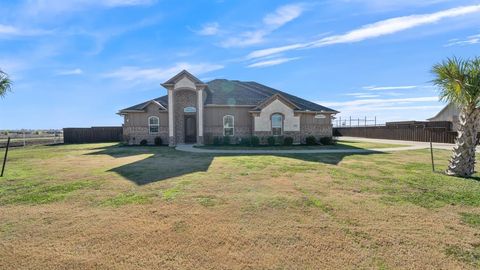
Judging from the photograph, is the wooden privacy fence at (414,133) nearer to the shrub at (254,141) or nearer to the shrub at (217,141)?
the shrub at (254,141)

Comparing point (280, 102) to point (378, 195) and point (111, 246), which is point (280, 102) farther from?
point (111, 246)

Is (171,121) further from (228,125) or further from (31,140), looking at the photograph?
(31,140)

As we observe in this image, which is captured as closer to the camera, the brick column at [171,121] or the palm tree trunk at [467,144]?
the palm tree trunk at [467,144]

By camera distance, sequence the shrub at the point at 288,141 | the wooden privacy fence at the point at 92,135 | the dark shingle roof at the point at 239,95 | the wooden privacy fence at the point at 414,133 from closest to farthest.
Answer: the shrub at the point at 288,141, the dark shingle roof at the point at 239,95, the wooden privacy fence at the point at 414,133, the wooden privacy fence at the point at 92,135

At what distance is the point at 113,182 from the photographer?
871cm

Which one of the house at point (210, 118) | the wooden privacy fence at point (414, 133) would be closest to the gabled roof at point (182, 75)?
the house at point (210, 118)

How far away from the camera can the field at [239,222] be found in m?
4.01

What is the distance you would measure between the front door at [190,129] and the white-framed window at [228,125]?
2855 millimetres

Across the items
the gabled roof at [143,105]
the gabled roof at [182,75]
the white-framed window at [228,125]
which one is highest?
the gabled roof at [182,75]

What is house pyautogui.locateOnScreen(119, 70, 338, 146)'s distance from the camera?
24406 millimetres

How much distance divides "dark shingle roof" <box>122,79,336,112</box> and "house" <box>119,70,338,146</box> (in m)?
0.10

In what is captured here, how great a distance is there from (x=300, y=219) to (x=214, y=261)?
2228 mm

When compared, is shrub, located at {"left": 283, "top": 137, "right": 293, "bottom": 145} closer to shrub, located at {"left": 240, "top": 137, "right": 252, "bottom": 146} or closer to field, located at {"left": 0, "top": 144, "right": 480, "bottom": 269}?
shrub, located at {"left": 240, "top": 137, "right": 252, "bottom": 146}

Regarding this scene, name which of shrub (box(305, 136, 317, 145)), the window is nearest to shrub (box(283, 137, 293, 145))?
the window
